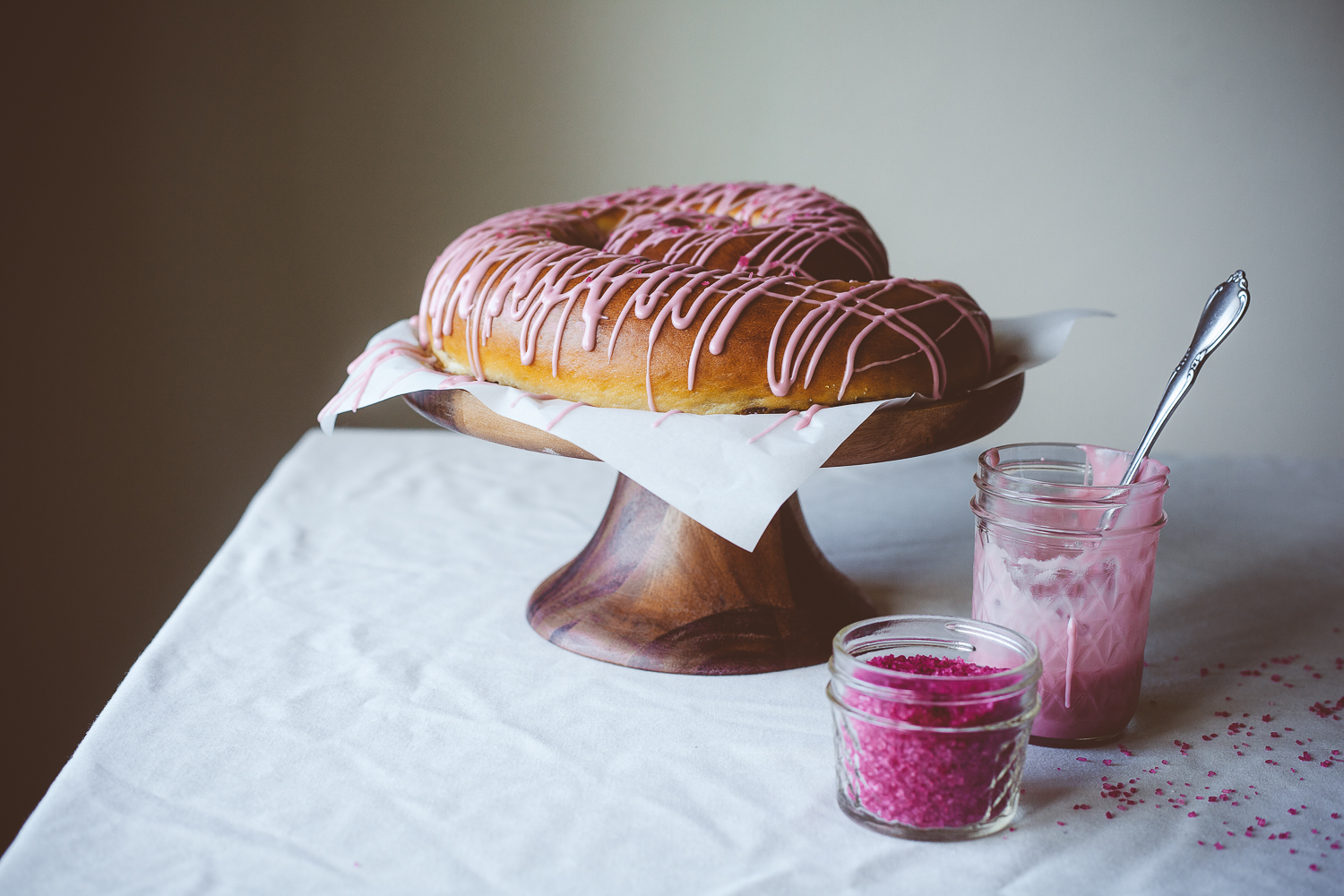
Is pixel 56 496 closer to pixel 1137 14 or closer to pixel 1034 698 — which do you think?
pixel 1034 698

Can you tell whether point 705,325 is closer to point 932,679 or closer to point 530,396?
point 530,396

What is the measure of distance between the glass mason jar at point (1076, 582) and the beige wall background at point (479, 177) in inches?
68.4

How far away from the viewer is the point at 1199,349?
846 mm

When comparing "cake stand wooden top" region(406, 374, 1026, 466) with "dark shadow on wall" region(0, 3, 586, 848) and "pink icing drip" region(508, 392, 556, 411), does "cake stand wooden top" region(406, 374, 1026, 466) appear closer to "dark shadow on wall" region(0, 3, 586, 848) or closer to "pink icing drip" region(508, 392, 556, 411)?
"pink icing drip" region(508, 392, 556, 411)

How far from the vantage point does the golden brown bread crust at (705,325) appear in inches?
35.5

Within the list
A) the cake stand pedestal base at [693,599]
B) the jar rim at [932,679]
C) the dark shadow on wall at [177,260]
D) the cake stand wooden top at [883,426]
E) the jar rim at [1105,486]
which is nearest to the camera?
the jar rim at [932,679]

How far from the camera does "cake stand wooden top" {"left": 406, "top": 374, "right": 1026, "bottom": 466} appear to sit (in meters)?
0.89

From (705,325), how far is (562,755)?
0.37 metres

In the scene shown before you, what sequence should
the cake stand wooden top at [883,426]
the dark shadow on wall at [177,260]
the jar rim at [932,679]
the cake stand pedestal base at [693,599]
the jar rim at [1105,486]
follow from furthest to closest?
the dark shadow on wall at [177,260], the cake stand pedestal base at [693,599], the cake stand wooden top at [883,426], the jar rim at [1105,486], the jar rim at [932,679]

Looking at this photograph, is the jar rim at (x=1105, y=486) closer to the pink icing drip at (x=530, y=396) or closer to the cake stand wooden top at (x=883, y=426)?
the cake stand wooden top at (x=883, y=426)

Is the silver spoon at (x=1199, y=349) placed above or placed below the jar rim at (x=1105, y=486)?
above

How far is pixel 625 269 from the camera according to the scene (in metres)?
0.96

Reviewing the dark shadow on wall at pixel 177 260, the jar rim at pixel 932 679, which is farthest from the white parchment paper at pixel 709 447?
the dark shadow on wall at pixel 177 260

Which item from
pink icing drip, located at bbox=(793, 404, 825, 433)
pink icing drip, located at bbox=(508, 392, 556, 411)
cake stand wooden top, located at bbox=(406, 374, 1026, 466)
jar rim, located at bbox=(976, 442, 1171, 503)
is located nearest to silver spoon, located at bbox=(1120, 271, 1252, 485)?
jar rim, located at bbox=(976, 442, 1171, 503)
